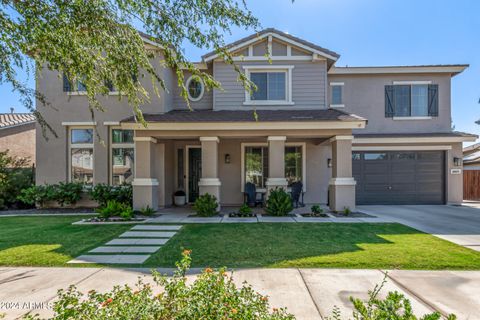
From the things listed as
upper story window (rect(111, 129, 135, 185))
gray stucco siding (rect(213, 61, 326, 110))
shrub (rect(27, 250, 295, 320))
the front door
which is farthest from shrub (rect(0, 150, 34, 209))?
shrub (rect(27, 250, 295, 320))

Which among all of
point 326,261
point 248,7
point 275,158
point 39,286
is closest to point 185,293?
point 39,286

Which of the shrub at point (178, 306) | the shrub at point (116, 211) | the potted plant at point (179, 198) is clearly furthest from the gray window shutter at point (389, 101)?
the shrub at point (178, 306)

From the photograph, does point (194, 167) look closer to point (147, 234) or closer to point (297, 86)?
point (297, 86)

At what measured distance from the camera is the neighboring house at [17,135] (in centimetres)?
1532

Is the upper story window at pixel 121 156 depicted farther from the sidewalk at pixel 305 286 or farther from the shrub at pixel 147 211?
the sidewalk at pixel 305 286

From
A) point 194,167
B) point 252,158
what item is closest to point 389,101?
point 252,158

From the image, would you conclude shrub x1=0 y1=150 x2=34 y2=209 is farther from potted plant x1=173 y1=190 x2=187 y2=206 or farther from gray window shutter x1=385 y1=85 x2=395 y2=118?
gray window shutter x1=385 y1=85 x2=395 y2=118

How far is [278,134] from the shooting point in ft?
32.8

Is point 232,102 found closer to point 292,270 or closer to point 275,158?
point 275,158

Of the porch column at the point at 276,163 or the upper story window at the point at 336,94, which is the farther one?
the upper story window at the point at 336,94

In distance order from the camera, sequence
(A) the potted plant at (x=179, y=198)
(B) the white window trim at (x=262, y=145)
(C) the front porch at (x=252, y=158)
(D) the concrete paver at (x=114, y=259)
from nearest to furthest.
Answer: (D) the concrete paver at (x=114, y=259), (C) the front porch at (x=252, y=158), (B) the white window trim at (x=262, y=145), (A) the potted plant at (x=179, y=198)

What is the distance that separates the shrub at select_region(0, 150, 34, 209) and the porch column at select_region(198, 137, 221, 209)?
814cm

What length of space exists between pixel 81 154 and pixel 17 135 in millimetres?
7529

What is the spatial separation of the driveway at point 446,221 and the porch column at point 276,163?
358 centimetres
